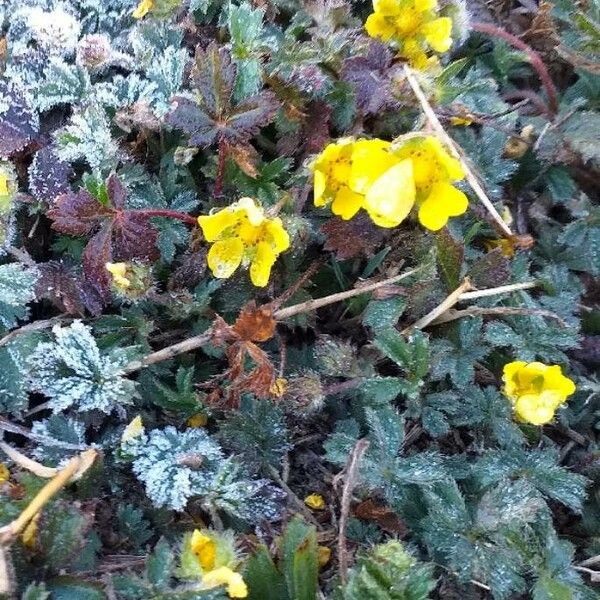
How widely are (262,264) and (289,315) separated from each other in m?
0.13

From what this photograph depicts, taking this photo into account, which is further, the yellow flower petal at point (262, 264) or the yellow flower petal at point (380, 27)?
the yellow flower petal at point (380, 27)

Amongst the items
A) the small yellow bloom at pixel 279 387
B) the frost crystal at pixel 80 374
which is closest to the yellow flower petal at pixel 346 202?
the small yellow bloom at pixel 279 387

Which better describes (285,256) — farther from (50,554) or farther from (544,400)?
(50,554)

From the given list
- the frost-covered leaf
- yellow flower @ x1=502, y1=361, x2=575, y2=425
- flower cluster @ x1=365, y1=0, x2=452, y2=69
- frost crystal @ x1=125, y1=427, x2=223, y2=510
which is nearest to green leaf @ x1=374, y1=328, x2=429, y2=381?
yellow flower @ x1=502, y1=361, x2=575, y2=425

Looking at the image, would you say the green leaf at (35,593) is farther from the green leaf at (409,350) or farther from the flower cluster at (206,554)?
the green leaf at (409,350)

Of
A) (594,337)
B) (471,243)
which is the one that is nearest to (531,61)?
(471,243)

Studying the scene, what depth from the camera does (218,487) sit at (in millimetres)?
1350

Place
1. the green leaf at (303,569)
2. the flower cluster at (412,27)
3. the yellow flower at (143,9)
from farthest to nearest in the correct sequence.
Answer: the yellow flower at (143,9) < the flower cluster at (412,27) < the green leaf at (303,569)

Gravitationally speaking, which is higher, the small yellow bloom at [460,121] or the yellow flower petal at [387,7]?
the yellow flower petal at [387,7]

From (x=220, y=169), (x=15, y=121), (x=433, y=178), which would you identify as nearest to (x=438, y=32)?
(x=433, y=178)

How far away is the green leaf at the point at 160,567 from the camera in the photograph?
118cm

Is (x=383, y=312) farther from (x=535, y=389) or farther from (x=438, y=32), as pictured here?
(x=438, y=32)

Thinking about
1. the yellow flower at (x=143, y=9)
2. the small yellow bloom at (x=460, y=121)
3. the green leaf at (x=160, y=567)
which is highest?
the yellow flower at (x=143, y=9)

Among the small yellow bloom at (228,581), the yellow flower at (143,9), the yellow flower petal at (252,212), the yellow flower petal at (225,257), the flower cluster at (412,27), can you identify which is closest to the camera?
the small yellow bloom at (228,581)
